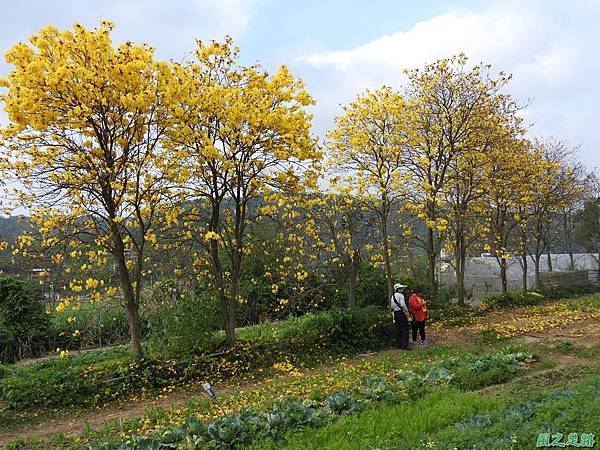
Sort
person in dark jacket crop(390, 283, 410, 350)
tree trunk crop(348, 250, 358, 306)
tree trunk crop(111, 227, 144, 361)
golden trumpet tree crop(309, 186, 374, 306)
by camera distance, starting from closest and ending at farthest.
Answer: tree trunk crop(111, 227, 144, 361) → person in dark jacket crop(390, 283, 410, 350) → golden trumpet tree crop(309, 186, 374, 306) → tree trunk crop(348, 250, 358, 306)

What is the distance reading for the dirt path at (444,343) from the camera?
24.3 ft

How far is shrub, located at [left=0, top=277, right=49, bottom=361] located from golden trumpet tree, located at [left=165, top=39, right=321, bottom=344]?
23.7 ft

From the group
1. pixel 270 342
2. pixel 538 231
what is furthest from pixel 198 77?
pixel 538 231

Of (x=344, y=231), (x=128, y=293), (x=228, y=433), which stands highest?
(x=344, y=231)

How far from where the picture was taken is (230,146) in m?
9.86

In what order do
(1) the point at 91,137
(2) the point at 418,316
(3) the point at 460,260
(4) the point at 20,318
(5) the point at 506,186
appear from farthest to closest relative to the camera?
(3) the point at 460,260, (5) the point at 506,186, (4) the point at 20,318, (2) the point at 418,316, (1) the point at 91,137

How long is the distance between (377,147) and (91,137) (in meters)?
7.17

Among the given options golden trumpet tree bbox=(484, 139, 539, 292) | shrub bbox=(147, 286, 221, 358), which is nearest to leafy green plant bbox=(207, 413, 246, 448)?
shrub bbox=(147, 286, 221, 358)

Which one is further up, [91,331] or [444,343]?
[91,331]

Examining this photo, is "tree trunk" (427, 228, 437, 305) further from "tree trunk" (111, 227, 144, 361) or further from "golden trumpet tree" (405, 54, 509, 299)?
"tree trunk" (111, 227, 144, 361)

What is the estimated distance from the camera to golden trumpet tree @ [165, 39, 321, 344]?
31.2ft

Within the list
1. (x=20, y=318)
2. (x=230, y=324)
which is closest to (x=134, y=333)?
(x=230, y=324)

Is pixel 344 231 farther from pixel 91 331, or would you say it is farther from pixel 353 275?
pixel 91 331

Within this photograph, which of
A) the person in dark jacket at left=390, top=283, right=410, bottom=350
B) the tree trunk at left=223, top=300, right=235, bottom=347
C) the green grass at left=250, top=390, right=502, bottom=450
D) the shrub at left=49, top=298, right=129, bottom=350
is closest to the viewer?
the green grass at left=250, top=390, right=502, bottom=450
